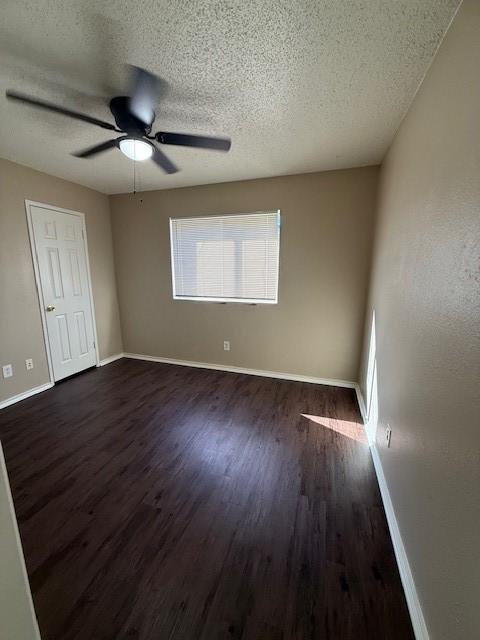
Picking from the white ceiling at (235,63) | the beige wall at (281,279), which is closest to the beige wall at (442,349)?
the white ceiling at (235,63)

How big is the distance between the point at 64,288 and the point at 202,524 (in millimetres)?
3127

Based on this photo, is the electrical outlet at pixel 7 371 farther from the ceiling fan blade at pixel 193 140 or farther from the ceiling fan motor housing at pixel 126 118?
the ceiling fan blade at pixel 193 140

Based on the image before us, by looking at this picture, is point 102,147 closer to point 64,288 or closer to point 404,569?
point 64,288

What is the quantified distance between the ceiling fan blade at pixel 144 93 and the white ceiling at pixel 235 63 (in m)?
0.05

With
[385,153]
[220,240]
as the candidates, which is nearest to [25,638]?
[220,240]

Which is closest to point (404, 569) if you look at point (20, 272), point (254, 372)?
point (254, 372)

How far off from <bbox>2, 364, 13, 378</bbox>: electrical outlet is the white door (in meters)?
0.44

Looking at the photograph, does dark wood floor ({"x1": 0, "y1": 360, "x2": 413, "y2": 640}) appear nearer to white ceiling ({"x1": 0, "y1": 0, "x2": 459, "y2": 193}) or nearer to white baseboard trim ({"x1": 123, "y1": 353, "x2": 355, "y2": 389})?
white baseboard trim ({"x1": 123, "y1": 353, "x2": 355, "y2": 389})

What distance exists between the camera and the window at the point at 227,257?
3.20m

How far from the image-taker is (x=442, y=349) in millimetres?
1010

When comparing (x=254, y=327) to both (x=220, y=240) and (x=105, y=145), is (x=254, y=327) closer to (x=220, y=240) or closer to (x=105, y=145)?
(x=220, y=240)

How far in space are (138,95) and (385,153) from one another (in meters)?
2.14

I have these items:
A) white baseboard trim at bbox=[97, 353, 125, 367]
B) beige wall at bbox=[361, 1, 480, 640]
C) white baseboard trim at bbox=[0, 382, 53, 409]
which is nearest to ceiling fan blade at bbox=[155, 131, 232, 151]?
beige wall at bbox=[361, 1, 480, 640]

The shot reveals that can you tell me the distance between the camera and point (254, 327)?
343 cm
